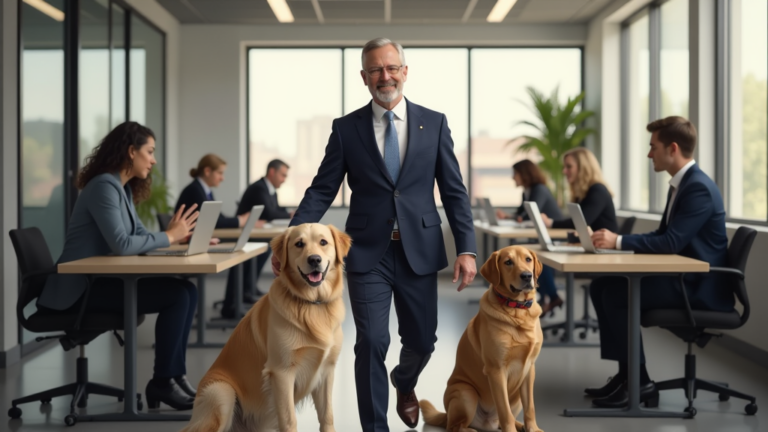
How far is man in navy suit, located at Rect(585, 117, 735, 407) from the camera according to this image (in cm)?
406

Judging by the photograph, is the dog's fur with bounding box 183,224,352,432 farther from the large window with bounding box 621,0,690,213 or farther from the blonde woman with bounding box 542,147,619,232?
the large window with bounding box 621,0,690,213

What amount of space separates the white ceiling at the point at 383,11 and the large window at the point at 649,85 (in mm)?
659

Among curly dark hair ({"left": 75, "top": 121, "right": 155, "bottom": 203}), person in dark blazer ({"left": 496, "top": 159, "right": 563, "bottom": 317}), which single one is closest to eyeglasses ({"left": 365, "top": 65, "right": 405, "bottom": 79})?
curly dark hair ({"left": 75, "top": 121, "right": 155, "bottom": 203})

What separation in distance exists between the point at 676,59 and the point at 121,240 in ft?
20.1

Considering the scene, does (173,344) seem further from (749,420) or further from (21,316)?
(749,420)

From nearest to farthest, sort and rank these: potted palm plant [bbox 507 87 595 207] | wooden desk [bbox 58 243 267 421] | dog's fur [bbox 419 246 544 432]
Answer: dog's fur [bbox 419 246 544 432] < wooden desk [bbox 58 243 267 421] < potted palm plant [bbox 507 87 595 207]

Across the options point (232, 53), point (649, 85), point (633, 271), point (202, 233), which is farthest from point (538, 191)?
point (232, 53)

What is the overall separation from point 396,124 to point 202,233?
1571 mm

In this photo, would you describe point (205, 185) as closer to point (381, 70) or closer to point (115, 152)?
point (115, 152)

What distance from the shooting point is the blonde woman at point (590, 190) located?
5922mm

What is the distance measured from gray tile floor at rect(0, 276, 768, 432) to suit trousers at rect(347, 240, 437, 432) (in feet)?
2.16

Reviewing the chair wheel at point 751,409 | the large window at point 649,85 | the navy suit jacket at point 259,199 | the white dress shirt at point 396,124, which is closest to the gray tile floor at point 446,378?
the chair wheel at point 751,409

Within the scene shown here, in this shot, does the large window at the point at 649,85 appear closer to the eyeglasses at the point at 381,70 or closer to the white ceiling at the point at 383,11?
the white ceiling at the point at 383,11

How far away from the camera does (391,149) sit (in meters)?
3.24
